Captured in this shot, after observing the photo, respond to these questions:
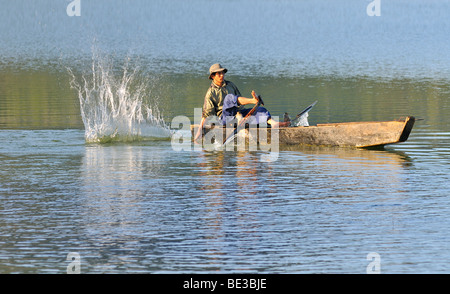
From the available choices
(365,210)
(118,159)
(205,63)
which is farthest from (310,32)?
(365,210)

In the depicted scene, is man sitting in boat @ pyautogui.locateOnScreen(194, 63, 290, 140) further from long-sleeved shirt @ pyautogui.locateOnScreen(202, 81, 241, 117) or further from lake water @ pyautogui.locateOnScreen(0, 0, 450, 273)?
lake water @ pyautogui.locateOnScreen(0, 0, 450, 273)

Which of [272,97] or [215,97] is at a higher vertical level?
[215,97]

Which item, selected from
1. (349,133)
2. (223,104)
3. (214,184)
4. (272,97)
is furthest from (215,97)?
(272,97)

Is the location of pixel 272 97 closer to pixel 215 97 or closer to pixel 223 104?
pixel 215 97

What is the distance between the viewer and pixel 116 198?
47.7 ft

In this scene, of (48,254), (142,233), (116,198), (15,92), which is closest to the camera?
(48,254)

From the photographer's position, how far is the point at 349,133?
19734 millimetres

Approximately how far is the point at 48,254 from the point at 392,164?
8397 mm

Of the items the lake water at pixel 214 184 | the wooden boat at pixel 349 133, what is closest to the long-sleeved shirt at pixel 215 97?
the wooden boat at pixel 349 133

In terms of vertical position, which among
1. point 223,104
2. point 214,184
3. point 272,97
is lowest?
point 214,184

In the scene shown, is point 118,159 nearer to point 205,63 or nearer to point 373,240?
point 373,240

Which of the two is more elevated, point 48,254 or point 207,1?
point 207,1

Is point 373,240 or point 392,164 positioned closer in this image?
point 373,240

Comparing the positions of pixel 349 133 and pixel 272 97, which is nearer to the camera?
pixel 349 133
